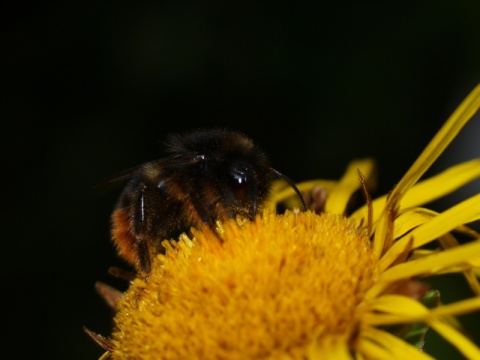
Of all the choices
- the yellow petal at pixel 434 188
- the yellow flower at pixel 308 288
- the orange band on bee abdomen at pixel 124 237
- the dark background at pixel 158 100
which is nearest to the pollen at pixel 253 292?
the yellow flower at pixel 308 288

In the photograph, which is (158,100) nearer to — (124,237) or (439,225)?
(124,237)

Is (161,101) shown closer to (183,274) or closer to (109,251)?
(109,251)

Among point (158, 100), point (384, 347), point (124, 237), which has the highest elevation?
point (158, 100)

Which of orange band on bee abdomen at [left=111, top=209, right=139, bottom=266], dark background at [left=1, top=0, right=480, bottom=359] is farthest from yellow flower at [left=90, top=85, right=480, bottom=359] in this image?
dark background at [left=1, top=0, right=480, bottom=359]

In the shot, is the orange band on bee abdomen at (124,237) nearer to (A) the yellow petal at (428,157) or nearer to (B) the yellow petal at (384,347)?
(A) the yellow petal at (428,157)

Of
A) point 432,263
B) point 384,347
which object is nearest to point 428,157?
point 432,263

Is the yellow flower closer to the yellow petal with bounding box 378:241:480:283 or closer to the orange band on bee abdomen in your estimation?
the yellow petal with bounding box 378:241:480:283

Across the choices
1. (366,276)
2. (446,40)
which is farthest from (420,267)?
(446,40)
